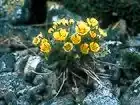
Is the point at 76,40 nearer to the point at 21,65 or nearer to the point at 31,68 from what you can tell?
the point at 31,68

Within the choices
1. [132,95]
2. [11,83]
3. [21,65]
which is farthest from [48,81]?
[132,95]

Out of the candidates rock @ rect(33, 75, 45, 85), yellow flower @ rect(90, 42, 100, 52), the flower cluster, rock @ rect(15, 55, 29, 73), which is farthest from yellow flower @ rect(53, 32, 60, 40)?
rock @ rect(15, 55, 29, 73)

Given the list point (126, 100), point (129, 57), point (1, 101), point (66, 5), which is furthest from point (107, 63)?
point (66, 5)

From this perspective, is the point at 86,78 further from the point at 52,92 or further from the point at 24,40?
the point at 24,40

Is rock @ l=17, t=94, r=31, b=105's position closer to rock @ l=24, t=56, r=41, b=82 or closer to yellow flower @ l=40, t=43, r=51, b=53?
rock @ l=24, t=56, r=41, b=82

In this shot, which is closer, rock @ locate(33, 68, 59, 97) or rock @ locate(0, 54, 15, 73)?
rock @ locate(33, 68, 59, 97)

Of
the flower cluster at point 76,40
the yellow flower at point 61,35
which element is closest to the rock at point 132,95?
the flower cluster at point 76,40

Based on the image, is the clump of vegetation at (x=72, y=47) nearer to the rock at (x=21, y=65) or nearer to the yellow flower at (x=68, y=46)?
the yellow flower at (x=68, y=46)
